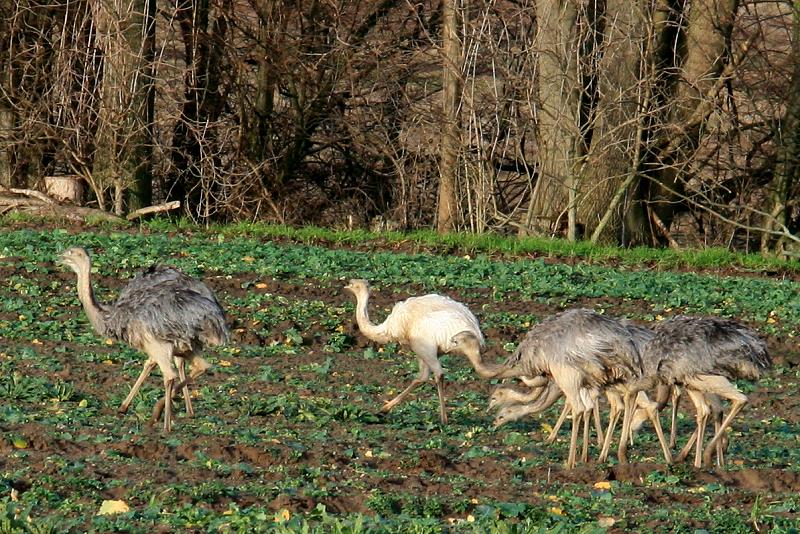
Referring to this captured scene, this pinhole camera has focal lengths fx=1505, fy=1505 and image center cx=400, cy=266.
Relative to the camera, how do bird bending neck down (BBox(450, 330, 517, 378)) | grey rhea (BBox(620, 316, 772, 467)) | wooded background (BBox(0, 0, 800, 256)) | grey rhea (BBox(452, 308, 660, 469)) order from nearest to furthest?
grey rhea (BBox(452, 308, 660, 469)), grey rhea (BBox(620, 316, 772, 467)), bird bending neck down (BBox(450, 330, 517, 378)), wooded background (BBox(0, 0, 800, 256))

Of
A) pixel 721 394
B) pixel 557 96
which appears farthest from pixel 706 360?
pixel 557 96

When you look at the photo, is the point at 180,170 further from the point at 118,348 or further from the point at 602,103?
the point at 118,348

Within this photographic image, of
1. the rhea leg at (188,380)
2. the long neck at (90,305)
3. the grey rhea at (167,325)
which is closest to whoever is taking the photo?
the rhea leg at (188,380)

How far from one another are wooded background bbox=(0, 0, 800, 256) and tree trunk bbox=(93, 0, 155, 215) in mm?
30

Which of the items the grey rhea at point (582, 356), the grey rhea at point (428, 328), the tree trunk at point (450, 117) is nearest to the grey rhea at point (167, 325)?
the grey rhea at point (428, 328)

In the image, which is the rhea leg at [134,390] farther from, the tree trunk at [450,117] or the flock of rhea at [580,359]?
the tree trunk at [450,117]

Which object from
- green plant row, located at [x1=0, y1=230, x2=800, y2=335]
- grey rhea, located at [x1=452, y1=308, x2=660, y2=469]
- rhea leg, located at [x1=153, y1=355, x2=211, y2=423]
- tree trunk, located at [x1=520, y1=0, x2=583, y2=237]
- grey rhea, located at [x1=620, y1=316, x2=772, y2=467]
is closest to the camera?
grey rhea, located at [x1=452, y1=308, x2=660, y2=469]

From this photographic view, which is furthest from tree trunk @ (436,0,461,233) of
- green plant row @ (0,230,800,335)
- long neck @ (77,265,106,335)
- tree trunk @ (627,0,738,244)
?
long neck @ (77,265,106,335)

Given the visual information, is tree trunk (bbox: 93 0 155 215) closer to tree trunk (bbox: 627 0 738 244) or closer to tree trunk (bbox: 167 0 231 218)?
tree trunk (bbox: 167 0 231 218)

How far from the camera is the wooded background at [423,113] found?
1959 cm

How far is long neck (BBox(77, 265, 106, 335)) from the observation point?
33.8ft

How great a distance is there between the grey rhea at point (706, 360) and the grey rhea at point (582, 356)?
0.23 metres

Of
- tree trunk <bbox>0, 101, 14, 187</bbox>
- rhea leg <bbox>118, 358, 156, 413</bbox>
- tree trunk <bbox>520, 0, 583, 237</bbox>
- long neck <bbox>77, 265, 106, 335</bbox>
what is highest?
tree trunk <bbox>520, 0, 583, 237</bbox>

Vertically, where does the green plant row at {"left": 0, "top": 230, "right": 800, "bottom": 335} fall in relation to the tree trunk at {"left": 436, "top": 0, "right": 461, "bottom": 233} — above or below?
below
